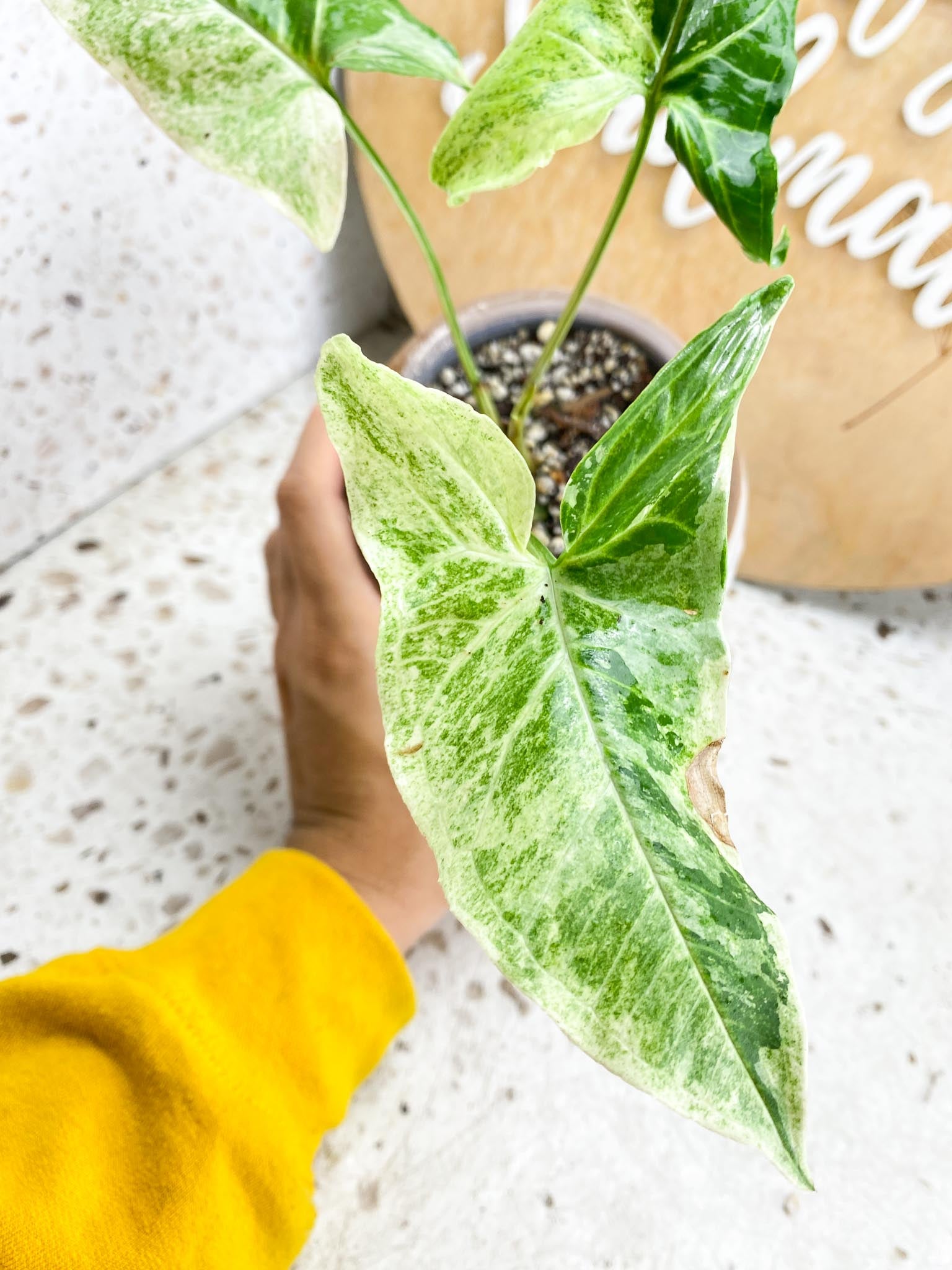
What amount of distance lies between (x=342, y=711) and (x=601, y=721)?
250 mm

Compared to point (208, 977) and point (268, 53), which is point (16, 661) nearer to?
point (208, 977)

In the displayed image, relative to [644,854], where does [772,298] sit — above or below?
above

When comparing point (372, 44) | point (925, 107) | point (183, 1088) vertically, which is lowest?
point (183, 1088)

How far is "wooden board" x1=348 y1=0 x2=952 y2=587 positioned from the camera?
58 cm

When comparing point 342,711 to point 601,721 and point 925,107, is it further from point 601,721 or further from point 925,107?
point 925,107

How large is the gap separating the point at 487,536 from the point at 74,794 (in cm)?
46

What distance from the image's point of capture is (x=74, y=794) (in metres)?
0.64

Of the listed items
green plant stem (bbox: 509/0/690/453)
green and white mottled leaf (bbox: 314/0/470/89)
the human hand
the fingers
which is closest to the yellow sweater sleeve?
the human hand

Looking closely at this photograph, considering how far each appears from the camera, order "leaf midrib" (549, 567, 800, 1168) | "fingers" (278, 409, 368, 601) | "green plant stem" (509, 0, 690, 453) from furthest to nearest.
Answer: "fingers" (278, 409, 368, 601) → "green plant stem" (509, 0, 690, 453) → "leaf midrib" (549, 567, 800, 1168)

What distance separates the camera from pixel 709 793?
0.29 metres

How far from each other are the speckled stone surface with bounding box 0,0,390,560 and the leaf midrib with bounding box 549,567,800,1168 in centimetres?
45

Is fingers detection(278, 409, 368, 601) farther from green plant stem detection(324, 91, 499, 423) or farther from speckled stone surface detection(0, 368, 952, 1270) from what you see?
speckled stone surface detection(0, 368, 952, 1270)

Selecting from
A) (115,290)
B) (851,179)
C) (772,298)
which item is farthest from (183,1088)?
(851,179)

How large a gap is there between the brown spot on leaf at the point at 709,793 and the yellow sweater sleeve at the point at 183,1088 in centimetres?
26
